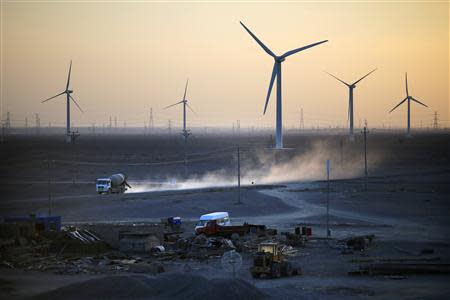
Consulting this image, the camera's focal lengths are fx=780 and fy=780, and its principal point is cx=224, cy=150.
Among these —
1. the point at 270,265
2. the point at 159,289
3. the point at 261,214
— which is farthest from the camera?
the point at 261,214

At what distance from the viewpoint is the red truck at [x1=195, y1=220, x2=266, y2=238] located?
50281 millimetres

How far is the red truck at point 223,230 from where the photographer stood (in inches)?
1980

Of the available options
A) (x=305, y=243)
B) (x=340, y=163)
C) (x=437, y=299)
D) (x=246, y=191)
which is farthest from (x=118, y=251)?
(x=340, y=163)

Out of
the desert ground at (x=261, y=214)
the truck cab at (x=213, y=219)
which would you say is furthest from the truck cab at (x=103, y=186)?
the truck cab at (x=213, y=219)

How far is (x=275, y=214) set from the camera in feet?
213

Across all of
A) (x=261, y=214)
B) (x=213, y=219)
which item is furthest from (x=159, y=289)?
(x=261, y=214)

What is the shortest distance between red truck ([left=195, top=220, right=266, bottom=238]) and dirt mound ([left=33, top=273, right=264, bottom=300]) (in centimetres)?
1583

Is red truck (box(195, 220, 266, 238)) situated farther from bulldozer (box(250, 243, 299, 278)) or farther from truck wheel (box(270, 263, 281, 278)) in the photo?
truck wheel (box(270, 263, 281, 278))

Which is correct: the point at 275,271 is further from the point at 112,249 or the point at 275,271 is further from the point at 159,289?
the point at 112,249

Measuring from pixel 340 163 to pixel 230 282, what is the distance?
117m

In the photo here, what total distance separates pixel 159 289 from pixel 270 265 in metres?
6.97

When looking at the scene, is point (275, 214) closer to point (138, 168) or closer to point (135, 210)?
point (135, 210)

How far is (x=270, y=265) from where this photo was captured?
3838 centimetres

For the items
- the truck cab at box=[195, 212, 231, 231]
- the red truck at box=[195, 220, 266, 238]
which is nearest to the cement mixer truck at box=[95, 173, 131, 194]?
the truck cab at box=[195, 212, 231, 231]
